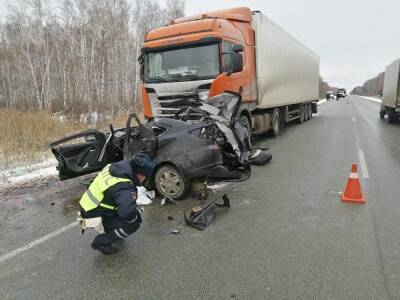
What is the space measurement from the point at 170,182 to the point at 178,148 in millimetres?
538

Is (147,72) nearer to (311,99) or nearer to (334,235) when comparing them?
(334,235)

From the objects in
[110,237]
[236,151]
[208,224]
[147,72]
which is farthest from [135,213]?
[147,72]

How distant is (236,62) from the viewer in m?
8.54

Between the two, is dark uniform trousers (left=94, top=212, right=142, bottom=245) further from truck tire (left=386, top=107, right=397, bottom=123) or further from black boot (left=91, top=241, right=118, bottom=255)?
truck tire (left=386, top=107, right=397, bottom=123)

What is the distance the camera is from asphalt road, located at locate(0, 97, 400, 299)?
2930 millimetres

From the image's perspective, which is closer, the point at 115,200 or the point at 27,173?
the point at 115,200

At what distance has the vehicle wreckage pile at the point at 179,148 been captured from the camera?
5.31 m

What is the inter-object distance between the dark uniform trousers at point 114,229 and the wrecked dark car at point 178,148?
70.1 inches

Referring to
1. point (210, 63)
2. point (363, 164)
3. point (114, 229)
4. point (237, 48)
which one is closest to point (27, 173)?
point (210, 63)

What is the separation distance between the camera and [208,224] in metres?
4.34

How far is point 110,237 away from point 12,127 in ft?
25.7

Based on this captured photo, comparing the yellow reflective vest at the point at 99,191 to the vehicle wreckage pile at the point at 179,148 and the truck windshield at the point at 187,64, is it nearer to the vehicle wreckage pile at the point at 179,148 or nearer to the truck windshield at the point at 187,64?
the vehicle wreckage pile at the point at 179,148

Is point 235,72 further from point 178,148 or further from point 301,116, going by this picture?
point 301,116

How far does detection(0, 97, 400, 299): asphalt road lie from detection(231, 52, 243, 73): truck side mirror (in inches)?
141
